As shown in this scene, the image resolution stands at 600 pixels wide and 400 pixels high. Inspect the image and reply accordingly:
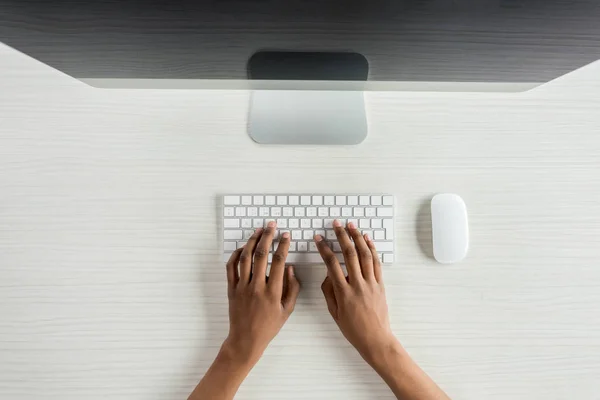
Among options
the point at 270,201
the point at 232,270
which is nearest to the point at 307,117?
the point at 270,201

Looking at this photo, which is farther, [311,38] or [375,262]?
[375,262]

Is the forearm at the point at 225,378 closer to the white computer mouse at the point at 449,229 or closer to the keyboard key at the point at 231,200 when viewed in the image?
the keyboard key at the point at 231,200

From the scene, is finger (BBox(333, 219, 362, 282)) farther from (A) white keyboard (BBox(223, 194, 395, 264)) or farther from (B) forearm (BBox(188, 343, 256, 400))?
(B) forearm (BBox(188, 343, 256, 400))

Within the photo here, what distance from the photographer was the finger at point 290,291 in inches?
24.6

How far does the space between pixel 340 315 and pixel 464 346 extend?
189 millimetres

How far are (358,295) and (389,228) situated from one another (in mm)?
108

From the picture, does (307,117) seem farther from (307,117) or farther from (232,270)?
(232,270)

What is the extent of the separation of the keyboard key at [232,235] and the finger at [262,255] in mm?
32

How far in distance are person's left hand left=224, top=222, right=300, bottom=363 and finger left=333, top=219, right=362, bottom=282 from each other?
0.25 ft

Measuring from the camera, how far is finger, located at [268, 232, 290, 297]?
622mm

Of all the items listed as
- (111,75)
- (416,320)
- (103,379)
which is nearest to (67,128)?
(111,75)

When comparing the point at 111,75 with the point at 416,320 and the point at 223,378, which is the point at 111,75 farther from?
the point at 416,320

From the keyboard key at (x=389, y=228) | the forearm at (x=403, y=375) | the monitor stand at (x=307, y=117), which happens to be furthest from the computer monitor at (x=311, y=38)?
the forearm at (x=403, y=375)

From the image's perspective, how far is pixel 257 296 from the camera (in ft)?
2.04
